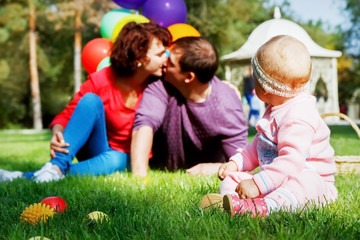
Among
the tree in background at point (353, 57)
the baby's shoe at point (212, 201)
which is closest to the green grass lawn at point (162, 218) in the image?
the baby's shoe at point (212, 201)

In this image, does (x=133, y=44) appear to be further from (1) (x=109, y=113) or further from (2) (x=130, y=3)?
(2) (x=130, y=3)

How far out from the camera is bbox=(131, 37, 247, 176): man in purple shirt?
2.89 meters

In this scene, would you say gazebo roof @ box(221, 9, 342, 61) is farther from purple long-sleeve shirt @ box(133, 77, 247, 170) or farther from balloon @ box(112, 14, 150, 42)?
purple long-sleeve shirt @ box(133, 77, 247, 170)

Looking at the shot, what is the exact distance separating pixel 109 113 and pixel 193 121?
2.26 feet

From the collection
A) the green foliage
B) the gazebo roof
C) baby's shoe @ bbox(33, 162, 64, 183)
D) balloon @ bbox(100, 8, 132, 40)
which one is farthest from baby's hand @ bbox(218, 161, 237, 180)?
the green foliage

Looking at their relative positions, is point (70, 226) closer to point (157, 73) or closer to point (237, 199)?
point (237, 199)

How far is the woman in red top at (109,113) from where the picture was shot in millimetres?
2932

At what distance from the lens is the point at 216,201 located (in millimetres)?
1716

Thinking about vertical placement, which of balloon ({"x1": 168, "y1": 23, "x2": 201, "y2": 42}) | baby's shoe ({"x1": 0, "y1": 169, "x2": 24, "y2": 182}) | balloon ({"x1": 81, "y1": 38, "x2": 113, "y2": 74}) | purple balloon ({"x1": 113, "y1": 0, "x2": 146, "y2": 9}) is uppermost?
purple balloon ({"x1": 113, "y1": 0, "x2": 146, "y2": 9})

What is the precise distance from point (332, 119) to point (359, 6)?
1321 cm

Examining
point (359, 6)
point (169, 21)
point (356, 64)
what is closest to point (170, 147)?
point (169, 21)

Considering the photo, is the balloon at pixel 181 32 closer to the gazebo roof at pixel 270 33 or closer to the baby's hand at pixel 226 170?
the baby's hand at pixel 226 170

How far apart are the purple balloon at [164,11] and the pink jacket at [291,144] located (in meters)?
2.00

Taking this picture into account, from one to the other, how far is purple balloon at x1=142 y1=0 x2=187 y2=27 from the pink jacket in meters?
2.00
